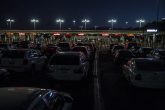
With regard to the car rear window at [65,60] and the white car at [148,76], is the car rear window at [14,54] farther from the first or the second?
the white car at [148,76]

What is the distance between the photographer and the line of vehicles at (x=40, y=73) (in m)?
5.98

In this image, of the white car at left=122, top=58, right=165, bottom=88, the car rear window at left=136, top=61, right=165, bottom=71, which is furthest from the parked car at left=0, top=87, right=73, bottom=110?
the car rear window at left=136, top=61, right=165, bottom=71

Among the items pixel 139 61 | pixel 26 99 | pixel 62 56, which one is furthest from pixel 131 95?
pixel 26 99

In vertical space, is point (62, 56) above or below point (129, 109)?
above

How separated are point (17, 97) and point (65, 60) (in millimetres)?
12194

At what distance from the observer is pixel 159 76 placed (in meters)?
17.0

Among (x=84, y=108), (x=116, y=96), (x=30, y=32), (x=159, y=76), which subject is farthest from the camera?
(x=30, y=32)

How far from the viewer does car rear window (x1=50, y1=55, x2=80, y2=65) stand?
59.3 ft

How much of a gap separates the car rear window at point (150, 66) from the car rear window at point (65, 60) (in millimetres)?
2593

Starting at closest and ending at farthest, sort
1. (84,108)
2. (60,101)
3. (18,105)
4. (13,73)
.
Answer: (18,105) → (60,101) → (84,108) → (13,73)

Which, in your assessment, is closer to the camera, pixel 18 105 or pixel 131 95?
pixel 18 105

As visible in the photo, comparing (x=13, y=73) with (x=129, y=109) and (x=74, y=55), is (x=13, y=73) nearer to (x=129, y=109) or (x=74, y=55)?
(x=74, y=55)

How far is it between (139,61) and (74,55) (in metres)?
2.79

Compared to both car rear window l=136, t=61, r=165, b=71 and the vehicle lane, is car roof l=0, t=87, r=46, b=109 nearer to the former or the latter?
the vehicle lane
